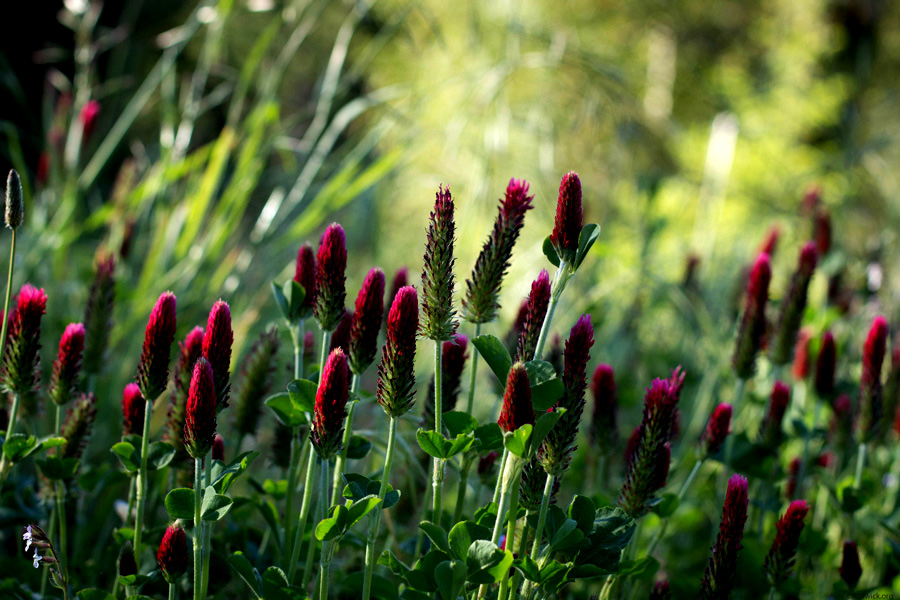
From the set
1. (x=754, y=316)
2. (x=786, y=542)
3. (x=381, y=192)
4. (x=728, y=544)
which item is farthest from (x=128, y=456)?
(x=381, y=192)

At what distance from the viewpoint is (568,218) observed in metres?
0.91

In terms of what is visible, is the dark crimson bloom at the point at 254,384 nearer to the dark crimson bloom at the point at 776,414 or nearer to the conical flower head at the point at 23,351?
the conical flower head at the point at 23,351

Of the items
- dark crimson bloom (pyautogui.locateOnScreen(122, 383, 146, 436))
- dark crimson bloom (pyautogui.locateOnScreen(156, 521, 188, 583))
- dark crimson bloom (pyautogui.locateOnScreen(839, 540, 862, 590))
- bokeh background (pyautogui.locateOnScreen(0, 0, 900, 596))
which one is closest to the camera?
dark crimson bloom (pyautogui.locateOnScreen(156, 521, 188, 583))

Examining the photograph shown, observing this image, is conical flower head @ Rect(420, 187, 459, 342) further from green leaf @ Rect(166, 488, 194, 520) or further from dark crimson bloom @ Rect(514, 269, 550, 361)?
green leaf @ Rect(166, 488, 194, 520)

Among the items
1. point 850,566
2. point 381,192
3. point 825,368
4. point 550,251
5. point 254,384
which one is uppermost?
point 381,192

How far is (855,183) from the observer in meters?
5.31

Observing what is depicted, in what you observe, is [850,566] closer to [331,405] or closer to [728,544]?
[728,544]

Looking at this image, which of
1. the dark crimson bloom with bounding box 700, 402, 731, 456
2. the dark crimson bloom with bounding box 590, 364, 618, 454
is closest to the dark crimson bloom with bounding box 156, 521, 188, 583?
the dark crimson bloom with bounding box 590, 364, 618, 454

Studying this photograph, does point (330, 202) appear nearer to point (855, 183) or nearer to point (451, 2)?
point (855, 183)

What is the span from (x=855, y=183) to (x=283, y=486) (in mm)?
5158

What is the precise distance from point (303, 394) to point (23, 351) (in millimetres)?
397

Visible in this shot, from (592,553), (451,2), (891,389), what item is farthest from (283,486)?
(451,2)

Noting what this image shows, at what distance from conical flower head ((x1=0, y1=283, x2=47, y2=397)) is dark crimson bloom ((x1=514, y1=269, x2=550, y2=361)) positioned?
2.18ft

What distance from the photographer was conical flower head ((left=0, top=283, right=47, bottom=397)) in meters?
1.06
